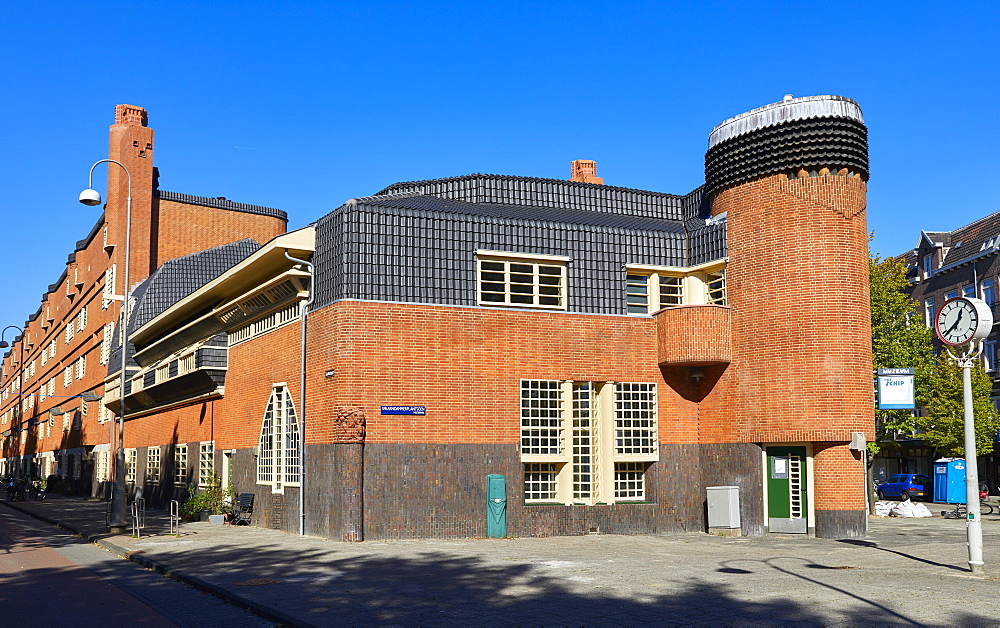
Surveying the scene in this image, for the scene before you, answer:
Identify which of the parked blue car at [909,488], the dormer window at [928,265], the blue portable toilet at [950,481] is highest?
the dormer window at [928,265]

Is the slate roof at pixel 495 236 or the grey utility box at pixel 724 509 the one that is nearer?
the slate roof at pixel 495 236

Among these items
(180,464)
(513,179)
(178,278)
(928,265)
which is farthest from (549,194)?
(928,265)

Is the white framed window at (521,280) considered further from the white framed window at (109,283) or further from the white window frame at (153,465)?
the white framed window at (109,283)

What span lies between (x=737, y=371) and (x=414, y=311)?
8.38 m

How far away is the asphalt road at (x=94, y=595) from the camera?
12.3 metres

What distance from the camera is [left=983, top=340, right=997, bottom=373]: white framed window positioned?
52.5m

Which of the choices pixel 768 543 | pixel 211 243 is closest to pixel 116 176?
pixel 211 243

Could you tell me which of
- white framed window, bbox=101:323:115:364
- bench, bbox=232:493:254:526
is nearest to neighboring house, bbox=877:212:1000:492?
bench, bbox=232:493:254:526

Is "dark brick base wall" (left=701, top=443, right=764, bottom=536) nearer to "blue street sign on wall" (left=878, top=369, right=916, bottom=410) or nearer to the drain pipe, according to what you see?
"blue street sign on wall" (left=878, top=369, right=916, bottom=410)

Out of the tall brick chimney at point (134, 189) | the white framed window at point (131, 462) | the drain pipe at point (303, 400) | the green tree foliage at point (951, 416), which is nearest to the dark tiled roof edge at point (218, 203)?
the tall brick chimney at point (134, 189)

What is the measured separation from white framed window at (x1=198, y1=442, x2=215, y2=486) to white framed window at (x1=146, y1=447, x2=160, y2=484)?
7427 millimetres

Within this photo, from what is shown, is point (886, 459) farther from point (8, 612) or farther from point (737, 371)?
point (8, 612)

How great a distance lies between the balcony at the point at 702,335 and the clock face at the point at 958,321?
765 centimetres

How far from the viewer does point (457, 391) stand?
23219 mm
